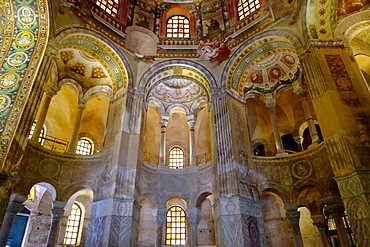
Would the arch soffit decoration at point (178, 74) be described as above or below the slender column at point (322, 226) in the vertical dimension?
above

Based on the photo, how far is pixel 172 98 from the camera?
16.5 meters

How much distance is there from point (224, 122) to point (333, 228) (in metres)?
7.77

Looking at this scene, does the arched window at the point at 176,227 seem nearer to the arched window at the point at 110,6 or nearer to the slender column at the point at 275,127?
the slender column at the point at 275,127

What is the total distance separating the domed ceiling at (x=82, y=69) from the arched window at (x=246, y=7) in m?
7.93

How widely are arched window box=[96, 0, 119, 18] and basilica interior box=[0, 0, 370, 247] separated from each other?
0.25 ft

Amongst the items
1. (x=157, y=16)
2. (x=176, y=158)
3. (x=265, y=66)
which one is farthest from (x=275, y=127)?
(x=157, y=16)

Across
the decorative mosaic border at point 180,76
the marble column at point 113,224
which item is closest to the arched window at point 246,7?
the decorative mosaic border at point 180,76

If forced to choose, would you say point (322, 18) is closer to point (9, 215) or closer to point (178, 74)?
point (178, 74)

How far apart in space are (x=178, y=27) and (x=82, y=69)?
5.94 metres

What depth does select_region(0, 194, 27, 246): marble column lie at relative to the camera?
371 inches

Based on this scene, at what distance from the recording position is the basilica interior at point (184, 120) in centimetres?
885

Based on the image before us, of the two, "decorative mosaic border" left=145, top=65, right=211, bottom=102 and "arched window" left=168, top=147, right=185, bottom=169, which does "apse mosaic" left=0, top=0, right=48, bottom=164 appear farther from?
"arched window" left=168, top=147, right=185, bottom=169

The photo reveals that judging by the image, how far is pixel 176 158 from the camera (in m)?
17.2

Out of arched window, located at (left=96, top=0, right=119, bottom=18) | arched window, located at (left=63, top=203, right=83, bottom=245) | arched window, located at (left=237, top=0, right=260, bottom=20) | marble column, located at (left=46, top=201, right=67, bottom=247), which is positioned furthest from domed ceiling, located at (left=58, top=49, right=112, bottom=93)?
arched window, located at (left=237, top=0, right=260, bottom=20)
